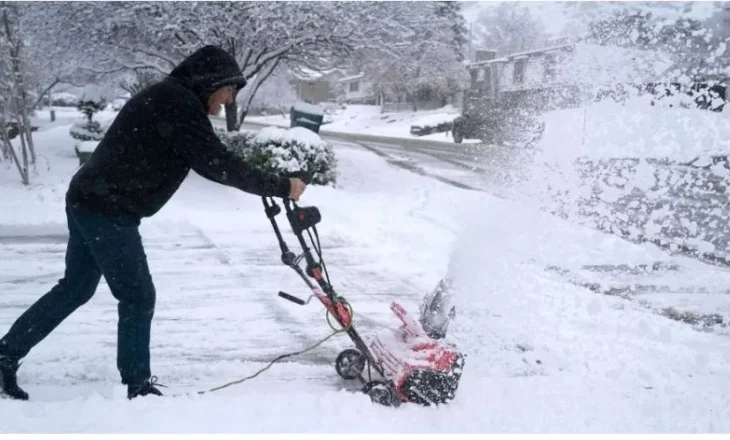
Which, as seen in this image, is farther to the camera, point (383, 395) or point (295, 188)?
point (383, 395)

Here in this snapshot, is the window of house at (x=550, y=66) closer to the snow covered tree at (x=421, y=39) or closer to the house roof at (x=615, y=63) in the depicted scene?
the house roof at (x=615, y=63)

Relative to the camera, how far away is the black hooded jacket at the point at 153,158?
2.62 m

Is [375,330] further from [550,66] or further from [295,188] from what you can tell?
[550,66]

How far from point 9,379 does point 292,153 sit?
760cm

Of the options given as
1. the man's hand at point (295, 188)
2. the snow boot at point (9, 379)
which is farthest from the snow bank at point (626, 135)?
the snow boot at point (9, 379)

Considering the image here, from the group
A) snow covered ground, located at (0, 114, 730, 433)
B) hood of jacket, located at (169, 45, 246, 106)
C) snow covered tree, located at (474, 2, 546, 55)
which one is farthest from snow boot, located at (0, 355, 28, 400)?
snow covered tree, located at (474, 2, 546, 55)

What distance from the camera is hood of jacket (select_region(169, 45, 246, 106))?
108 inches

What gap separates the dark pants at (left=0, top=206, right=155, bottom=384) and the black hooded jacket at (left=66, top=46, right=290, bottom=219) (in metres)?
0.10

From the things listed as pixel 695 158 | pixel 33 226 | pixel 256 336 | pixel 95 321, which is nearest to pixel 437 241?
pixel 256 336

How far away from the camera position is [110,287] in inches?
108

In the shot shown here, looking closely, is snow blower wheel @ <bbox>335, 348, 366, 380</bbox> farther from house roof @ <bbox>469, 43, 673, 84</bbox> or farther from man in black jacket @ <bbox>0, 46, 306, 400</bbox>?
house roof @ <bbox>469, 43, 673, 84</bbox>

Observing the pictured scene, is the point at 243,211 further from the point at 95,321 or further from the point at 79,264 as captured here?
the point at 79,264

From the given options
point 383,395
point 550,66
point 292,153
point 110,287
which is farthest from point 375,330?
point 550,66

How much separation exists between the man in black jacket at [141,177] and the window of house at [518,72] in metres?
13.8
